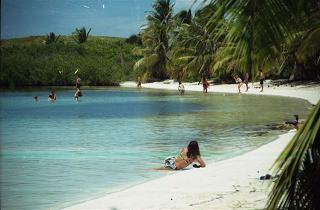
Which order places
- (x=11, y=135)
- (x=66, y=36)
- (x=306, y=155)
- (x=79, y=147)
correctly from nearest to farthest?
(x=306, y=155) < (x=79, y=147) < (x=11, y=135) < (x=66, y=36)

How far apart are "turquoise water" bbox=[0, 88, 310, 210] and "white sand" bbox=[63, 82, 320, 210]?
2.33 feet

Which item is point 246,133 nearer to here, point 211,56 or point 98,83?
point 211,56

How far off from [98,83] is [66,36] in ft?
123

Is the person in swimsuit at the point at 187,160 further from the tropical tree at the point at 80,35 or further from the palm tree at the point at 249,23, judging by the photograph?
the tropical tree at the point at 80,35

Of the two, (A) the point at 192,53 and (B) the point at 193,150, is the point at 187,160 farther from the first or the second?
(A) the point at 192,53

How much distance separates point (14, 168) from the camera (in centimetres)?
1068

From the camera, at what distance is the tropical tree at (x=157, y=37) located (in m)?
62.0

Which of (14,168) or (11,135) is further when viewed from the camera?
(11,135)

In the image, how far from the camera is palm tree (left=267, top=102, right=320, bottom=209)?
8.67ft

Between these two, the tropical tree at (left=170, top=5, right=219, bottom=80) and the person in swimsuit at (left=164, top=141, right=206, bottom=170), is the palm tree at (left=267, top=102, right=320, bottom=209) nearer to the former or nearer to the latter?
the person in swimsuit at (left=164, top=141, right=206, bottom=170)

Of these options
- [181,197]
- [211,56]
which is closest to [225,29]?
[181,197]

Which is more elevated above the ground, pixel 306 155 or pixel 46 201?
pixel 306 155

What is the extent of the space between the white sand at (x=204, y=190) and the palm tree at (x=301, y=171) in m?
3.21

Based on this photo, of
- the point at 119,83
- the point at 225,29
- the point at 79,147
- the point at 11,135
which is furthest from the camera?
the point at 119,83
